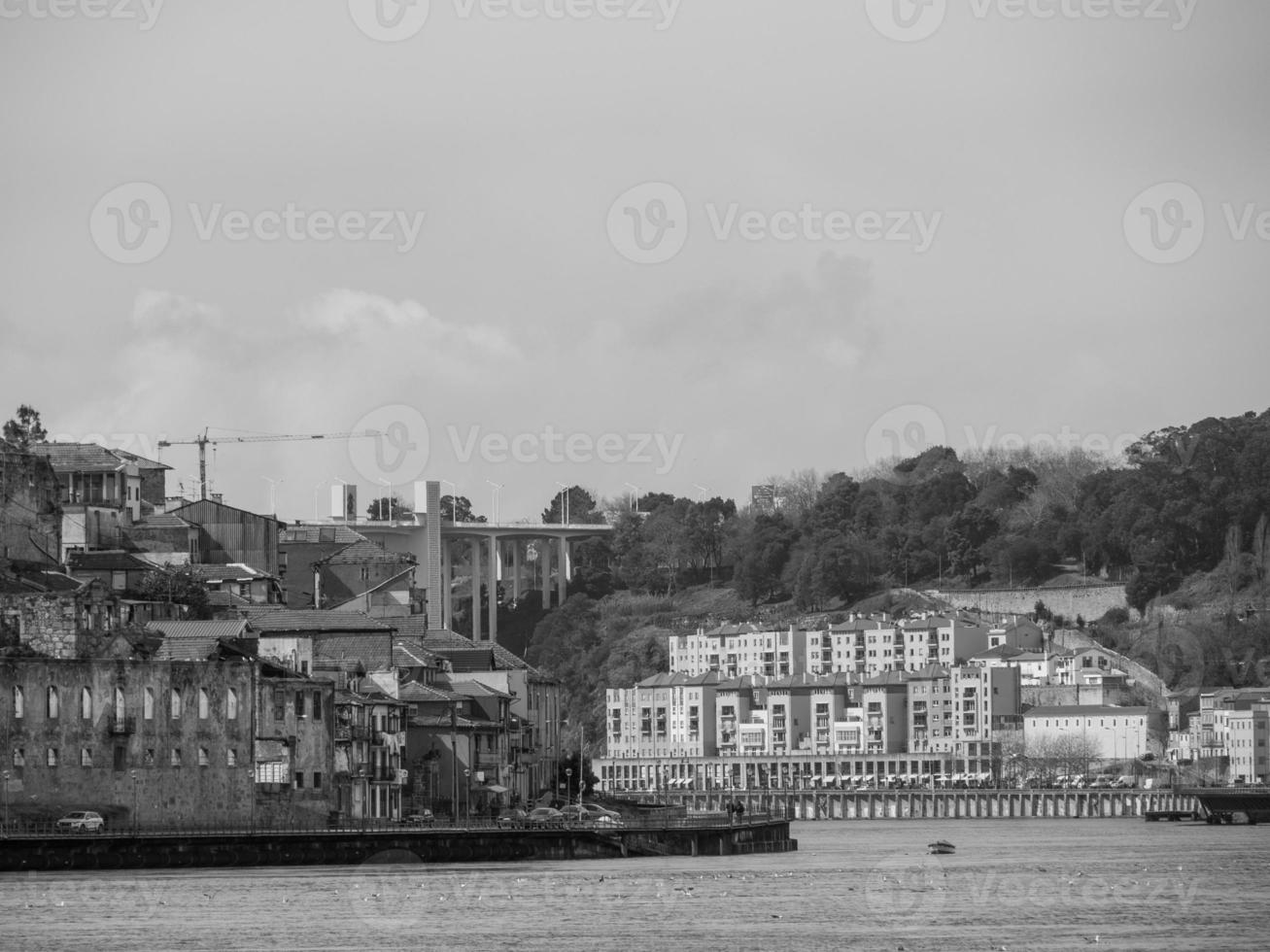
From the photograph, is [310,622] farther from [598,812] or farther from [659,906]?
[659,906]

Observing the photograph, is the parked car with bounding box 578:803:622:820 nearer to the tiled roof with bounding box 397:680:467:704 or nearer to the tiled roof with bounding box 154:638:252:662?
the tiled roof with bounding box 397:680:467:704

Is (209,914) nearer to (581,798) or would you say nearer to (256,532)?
(581,798)

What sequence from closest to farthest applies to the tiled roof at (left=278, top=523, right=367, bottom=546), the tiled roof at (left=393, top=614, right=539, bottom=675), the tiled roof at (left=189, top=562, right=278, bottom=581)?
the tiled roof at (left=189, top=562, right=278, bottom=581)
the tiled roof at (left=393, top=614, right=539, bottom=675)
the tiled roof at (left=278, top=523, right=367, bottom=546)

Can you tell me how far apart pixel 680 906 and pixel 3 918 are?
1994 cm

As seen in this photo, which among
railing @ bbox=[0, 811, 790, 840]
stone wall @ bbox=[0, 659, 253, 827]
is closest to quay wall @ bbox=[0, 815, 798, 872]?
railing @ bbox=[0, 811, 790, 840]

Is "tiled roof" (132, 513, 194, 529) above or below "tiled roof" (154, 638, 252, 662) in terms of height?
above

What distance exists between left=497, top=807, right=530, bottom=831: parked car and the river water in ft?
7.88

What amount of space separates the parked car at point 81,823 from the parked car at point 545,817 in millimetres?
17167

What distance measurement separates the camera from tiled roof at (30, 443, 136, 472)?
140 metres

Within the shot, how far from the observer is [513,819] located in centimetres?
11444

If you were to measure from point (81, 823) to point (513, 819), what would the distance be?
20543mm

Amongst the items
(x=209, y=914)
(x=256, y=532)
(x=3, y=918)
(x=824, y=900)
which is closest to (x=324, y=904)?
(x=209, y=914)

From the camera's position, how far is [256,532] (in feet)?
482

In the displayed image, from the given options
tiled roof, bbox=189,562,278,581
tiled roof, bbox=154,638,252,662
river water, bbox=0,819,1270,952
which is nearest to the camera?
river water, bbox=0,819,1270,952
